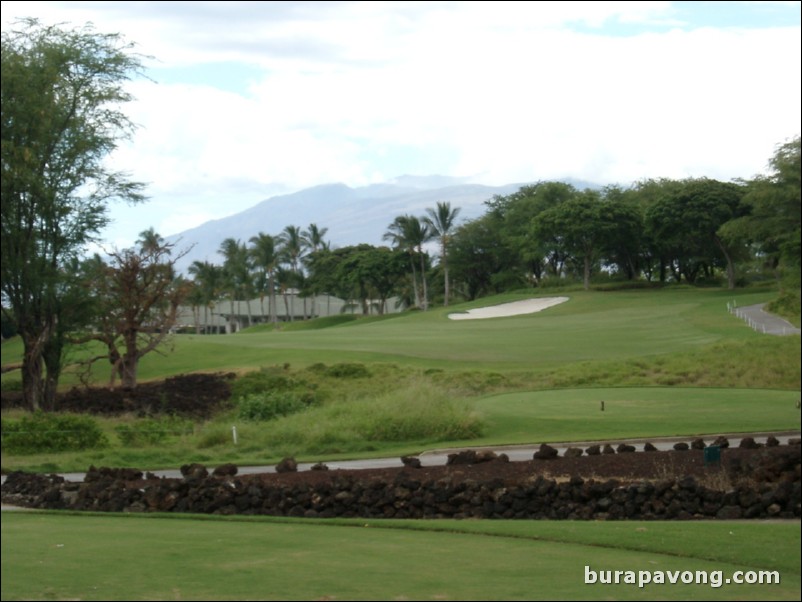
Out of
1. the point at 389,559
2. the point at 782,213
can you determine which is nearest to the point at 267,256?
the point at 782,213

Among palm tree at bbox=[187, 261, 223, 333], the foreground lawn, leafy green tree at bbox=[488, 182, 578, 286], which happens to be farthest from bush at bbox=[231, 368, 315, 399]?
palm tree at bbox=[187, 261, 223, 333]

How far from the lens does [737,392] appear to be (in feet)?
103

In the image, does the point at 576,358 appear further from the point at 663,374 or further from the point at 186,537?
the point at 186,537

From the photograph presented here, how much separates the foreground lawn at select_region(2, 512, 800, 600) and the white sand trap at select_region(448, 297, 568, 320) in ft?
213

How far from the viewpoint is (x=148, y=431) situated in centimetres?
2869

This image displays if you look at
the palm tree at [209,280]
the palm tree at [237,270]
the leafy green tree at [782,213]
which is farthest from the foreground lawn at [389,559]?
the palm tree at [237,270]

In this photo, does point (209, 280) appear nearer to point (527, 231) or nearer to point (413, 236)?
point (413, 236)

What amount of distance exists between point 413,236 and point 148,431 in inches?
3255

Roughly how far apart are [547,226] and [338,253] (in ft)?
142

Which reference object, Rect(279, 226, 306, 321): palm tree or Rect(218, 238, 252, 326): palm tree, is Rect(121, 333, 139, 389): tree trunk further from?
Rect(279, 226, 306, 321): palm tree

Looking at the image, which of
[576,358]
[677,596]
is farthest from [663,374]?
[677,596]

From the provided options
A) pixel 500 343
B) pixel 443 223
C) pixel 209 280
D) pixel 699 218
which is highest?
pixel 443 223

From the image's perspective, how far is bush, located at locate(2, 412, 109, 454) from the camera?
27109 mm

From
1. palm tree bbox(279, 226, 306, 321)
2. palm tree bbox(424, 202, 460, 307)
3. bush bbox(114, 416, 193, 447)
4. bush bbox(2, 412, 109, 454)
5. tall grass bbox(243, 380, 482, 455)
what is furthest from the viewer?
palm tree bbox(279, 226, 306, 321)
